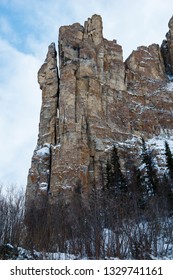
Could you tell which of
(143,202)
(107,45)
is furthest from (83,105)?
(143,202)

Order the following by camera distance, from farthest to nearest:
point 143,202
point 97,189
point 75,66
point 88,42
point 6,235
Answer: point 88,42
point 75,66
point 97,189
point 143,202
point 6,235

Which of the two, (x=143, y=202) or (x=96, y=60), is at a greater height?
(x=96, y=60)

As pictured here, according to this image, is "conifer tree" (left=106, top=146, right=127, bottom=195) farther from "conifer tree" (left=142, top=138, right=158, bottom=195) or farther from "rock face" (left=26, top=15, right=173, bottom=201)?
"conifer tree" (left=142, top=138, right=158, bottom=195)

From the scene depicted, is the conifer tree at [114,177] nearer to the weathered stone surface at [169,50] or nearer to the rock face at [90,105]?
the rock face at [90,105]

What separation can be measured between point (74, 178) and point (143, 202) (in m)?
15.1

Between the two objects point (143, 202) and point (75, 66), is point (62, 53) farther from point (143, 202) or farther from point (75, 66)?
point (143, 202)

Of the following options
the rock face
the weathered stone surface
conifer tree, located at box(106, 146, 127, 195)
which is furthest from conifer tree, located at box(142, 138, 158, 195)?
the weathered stone surface

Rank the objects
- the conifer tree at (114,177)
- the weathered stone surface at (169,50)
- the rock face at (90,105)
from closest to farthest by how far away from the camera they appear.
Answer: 1. the conifer tree at (114,177)
2. the rock face at (90,105)
3. the weathered stone surface at (169,50)

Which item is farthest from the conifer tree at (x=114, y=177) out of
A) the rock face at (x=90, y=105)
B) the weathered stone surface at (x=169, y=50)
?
the weathered stone surface at (x=169, y=50)

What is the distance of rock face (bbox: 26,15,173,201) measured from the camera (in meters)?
53.2

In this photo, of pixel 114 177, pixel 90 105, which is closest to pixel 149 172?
pixel 114 177

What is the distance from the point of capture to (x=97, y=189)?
49594mm

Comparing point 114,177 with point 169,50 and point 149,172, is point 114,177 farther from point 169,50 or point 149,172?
point 169,50

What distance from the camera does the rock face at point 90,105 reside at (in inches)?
2096
